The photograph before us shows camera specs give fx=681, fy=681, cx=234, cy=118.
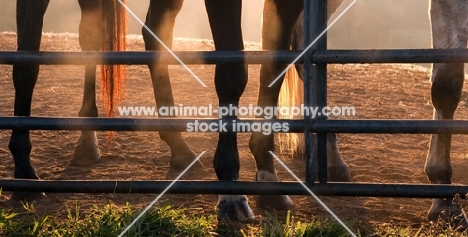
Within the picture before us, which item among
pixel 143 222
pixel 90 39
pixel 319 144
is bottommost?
pixel 143 222

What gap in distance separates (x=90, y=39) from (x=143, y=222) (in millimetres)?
2391

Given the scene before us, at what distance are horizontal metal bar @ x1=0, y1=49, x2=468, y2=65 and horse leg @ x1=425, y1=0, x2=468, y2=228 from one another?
0.56 metres

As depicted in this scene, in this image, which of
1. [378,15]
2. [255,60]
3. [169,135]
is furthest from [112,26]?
[378,15]

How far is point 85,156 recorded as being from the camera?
4.54 meters

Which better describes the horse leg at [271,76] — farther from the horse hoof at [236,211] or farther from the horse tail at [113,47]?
the horse tail at [113,47]

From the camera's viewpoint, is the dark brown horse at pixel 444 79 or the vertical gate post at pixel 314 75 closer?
the vertical gate post at pixel 314 75

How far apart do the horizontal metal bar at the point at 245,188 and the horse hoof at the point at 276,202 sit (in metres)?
0.50

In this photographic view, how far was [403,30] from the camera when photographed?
124ft

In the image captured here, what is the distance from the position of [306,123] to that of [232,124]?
35cm

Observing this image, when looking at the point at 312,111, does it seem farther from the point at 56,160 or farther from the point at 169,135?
the point at 56,160

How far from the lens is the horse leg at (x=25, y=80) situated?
361cm

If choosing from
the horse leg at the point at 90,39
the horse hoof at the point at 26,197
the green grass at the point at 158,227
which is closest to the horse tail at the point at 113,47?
the horse leg at the point at 90,39

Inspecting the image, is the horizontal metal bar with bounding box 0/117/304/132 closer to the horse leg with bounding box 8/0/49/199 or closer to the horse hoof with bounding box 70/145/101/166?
the horse leg with bounding box 8/0/49/199

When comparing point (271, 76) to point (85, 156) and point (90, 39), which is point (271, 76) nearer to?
point (85, 156)
